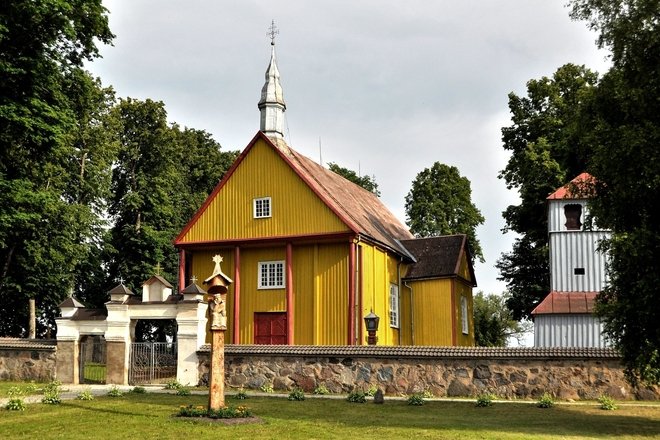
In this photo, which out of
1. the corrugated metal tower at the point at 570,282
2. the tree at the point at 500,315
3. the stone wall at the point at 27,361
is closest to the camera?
the stone wall at the point at 27,361

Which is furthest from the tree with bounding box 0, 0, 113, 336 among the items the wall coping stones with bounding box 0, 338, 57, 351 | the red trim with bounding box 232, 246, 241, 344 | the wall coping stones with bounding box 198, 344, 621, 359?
the wall coping stones with bounding box 198, 344, 621, 359

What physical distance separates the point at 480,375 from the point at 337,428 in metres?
7.54

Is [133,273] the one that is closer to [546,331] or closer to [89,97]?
[89,97]

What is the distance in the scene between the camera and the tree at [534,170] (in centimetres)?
3584

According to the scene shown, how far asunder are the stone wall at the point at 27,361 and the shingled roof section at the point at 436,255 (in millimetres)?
14460

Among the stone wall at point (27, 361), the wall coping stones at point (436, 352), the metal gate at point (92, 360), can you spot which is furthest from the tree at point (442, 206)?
the stone wall at point (27, 361)

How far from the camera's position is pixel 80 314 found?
23734 millimetres

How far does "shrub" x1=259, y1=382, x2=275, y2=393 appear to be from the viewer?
20828 millimetres

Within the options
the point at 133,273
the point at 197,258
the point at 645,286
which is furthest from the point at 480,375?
the point at 133,273

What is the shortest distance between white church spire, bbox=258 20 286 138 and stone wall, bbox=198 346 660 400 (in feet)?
40.9

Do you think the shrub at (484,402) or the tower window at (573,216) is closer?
the shrub at (484,402)

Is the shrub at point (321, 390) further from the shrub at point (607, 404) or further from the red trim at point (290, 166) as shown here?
the red trim at point (290, 166)

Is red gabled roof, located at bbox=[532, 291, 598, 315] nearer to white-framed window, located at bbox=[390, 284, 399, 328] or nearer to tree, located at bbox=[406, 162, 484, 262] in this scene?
white-framed window, located at bbox=[390, 284, 399, 328]

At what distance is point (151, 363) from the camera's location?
2334 cm
